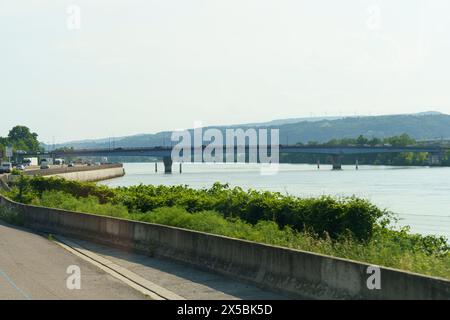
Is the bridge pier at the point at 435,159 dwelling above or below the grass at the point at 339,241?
below

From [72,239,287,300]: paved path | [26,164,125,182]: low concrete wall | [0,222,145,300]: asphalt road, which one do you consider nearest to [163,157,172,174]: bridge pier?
[26,164,125,182]: low concrete wall

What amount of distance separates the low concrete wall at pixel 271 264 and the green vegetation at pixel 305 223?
118cm

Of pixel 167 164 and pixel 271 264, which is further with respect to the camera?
pixel 167 164

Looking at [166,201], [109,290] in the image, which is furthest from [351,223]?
[166,201]

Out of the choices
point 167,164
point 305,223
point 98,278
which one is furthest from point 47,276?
point 167,164

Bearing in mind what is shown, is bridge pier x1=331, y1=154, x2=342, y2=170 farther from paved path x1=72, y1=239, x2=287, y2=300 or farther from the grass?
paved path x1=72, y1=239, x2=287, y2=300

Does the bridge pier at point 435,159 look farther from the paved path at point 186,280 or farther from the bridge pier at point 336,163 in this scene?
the paved path at point 186,280

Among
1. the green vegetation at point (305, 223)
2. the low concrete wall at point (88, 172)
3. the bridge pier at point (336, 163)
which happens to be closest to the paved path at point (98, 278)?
the green vegetation at point (305, 223)

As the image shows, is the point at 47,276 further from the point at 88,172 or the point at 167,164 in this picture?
the point at 167,164

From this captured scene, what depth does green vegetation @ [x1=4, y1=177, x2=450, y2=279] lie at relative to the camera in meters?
15.9

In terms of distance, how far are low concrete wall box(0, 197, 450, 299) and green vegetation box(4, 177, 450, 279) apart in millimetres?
1182

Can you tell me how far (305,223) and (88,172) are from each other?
390 ft

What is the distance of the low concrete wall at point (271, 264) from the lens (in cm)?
1209

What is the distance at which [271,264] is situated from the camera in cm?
1588
